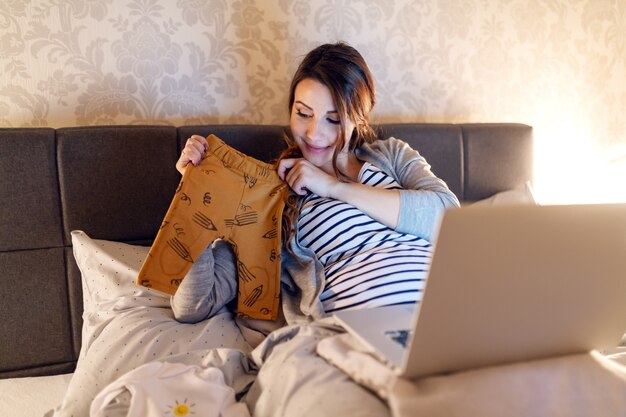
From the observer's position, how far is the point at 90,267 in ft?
3.72

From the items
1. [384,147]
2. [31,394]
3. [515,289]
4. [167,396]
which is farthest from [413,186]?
[31,394]

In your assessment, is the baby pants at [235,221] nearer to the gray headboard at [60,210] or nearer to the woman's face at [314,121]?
the woman's face at [314,121]

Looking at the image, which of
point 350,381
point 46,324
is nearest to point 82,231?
point 46,324

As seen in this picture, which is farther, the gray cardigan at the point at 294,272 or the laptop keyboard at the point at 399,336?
the gray cardigan at the point at 294,272

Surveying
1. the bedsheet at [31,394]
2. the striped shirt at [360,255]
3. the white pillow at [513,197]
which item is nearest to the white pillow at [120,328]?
the bedsheet at [31,394]

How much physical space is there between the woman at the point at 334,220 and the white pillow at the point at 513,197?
0.39m

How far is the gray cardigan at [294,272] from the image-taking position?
1.03m

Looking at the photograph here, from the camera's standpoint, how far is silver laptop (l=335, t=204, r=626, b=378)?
1.86 feet

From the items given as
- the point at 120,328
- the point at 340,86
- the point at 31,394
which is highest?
the point at 340,86

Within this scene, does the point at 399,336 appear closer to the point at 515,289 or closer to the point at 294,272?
the point at 515,289

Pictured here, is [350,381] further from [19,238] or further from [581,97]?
[581,97]

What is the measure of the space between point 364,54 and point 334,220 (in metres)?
0.68

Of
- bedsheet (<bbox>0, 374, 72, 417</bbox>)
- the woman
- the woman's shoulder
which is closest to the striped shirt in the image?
the woman

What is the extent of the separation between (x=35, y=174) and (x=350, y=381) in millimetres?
886
